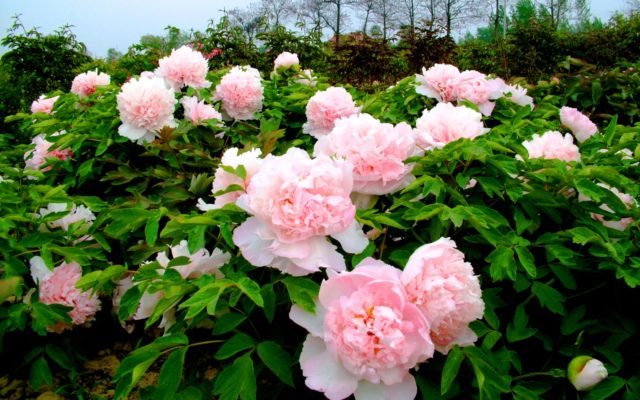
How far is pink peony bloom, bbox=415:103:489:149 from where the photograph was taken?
5.10ft

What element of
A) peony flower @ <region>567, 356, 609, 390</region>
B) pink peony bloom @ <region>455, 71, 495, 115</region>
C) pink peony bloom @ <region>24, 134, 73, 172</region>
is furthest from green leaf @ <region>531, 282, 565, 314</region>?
pink peony bloom @ <region>24, 134, 73, 172</region>

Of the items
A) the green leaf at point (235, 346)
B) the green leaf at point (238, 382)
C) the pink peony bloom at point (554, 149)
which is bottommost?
the green leaf at point (238, 382)

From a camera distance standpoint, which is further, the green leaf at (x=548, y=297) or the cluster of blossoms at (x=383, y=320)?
the green leaf at (x=548, y=297)

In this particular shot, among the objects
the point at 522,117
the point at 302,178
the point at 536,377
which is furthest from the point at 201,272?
the point at 522,117

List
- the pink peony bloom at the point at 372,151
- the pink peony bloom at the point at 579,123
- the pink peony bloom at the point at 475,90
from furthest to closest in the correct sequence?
the pink peony bloom at the point at 475,90
the pink peony bloom at the point at 579,123
the pink peony bloom at the point at 372,151

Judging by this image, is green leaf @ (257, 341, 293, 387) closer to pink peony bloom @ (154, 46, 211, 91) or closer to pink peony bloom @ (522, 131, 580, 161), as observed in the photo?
pink peony bloom @ (522, 131, 580, 161)

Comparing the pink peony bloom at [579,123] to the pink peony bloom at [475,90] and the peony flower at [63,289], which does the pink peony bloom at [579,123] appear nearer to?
the pink peony bloom at [475,90]

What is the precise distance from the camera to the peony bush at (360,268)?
105 centimetres

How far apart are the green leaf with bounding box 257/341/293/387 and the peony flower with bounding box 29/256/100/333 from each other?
96 cm

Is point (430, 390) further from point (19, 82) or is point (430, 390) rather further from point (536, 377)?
point (19, 82)

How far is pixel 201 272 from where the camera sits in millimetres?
1347

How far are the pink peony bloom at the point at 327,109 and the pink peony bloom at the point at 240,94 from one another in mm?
386

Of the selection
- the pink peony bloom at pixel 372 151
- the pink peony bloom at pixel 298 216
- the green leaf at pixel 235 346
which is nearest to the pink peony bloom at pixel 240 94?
the pink peony bloom at pixel 372 151

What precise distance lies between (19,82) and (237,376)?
8279 mm
